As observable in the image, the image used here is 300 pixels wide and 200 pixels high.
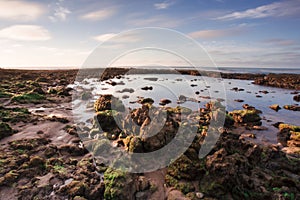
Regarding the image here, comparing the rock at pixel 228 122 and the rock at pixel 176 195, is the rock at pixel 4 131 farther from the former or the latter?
the rock at pixel 228 122

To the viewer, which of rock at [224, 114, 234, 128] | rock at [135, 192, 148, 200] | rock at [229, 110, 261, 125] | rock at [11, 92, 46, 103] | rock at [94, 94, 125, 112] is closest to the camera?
rock at [135, 192, 148, 200]

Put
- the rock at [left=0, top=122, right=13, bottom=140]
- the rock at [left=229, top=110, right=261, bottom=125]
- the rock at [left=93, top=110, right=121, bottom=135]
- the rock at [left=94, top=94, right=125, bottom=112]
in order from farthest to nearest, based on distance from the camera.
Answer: the rock at [left=229, top=110, right=261, bottom=125], the rock at [left=94, top=94, right=125, bottom=112], the rock at [left=93, top=110, right=121, bottom=135], the rock at [left=0, top=122, right=13, bottom=140]

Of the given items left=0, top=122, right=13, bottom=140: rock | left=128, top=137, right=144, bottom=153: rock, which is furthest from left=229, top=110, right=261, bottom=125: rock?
left=0, top=122, right=13, bottom=140: rock

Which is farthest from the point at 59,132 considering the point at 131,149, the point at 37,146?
the point at 131,149

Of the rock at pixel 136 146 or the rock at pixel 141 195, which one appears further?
the rock at pixel 136 146

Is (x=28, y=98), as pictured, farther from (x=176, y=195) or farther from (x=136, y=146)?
(x=176, y=195)

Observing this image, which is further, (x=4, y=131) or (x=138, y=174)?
(x=4, y=131)

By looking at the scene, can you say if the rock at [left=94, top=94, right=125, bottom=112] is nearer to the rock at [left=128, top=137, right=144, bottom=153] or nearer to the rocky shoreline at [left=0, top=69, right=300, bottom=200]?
the rocky shoreline at [left=0, top=69, right=300, bottom=200]

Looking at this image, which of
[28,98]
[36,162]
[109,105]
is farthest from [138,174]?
[28,98]

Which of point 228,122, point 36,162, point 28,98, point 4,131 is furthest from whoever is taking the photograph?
point 28,98

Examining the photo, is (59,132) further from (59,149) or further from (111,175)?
(111,175)

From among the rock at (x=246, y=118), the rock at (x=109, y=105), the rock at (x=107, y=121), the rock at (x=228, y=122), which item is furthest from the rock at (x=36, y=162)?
the rock at (x=246, y=118)

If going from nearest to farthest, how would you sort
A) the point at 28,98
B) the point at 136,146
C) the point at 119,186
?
the point at 119,186 < the point at 136,146 < the point at 28,98

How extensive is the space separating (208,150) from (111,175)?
14.4ft
